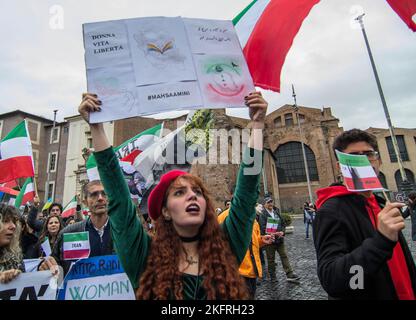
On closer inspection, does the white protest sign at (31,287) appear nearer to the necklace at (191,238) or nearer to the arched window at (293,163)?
the necklace at (191,238)

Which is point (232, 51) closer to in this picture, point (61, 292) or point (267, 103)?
point (267, 103)

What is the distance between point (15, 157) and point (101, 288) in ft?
13.6

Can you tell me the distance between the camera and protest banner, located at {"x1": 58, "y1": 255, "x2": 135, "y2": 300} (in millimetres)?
2414

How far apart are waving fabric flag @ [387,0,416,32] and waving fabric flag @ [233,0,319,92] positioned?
894mm

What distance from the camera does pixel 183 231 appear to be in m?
1.76

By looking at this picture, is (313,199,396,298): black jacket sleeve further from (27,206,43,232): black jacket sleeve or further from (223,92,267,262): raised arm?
(27,206,43,232): black jacket sleeve

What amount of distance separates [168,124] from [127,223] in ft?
63.5

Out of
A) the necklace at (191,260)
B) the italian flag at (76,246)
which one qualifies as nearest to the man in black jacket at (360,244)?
the necklace at (191,260)

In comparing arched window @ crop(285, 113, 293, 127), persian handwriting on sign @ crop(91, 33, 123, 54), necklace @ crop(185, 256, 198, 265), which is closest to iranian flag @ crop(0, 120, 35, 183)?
persian handwriting on sign @ crop(91, 33, 123, 54)

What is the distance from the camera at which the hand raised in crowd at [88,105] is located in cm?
169

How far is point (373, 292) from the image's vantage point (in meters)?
1.50

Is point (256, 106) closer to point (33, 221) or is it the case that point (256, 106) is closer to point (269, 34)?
point (269, 34)

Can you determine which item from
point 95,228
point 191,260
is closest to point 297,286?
point 95,228
